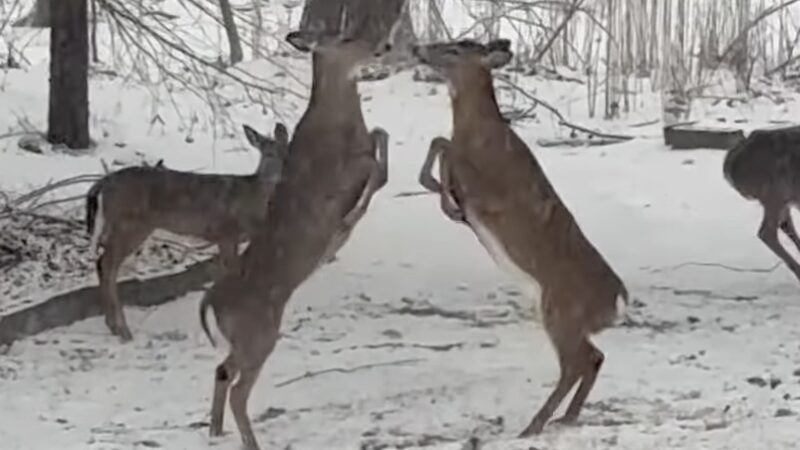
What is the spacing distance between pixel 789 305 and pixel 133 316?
3739 millimetres

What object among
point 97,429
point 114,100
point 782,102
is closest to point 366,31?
point 97,429

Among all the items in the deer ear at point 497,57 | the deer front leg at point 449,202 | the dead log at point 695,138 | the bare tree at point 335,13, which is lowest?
the dead log at point 695,138

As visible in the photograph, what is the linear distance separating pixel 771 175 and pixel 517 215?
341cm

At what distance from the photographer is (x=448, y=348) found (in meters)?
A: 9.23

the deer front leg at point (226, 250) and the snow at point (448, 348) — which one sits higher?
the deer front leg at point (226, 250)

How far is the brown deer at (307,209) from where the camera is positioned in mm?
7504

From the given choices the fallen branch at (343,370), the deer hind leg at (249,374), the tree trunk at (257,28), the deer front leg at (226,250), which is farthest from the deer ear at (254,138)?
the deer hind leg at (249,374)

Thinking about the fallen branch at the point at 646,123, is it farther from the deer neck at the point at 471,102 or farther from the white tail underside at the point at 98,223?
the deer neck at the point at 471,102

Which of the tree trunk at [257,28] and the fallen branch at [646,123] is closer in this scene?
the tree trunk at [257,28]

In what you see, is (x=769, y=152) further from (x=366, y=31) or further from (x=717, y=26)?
(x=717, y=26)

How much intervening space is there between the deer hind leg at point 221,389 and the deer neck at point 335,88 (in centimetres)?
132

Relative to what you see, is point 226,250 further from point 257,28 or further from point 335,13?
point 335,13

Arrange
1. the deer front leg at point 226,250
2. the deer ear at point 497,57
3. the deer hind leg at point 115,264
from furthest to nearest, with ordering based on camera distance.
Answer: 1. the deer front leg at point 226,250
2. the deer hind leg at point 115,264
3. the deer ear at point 497,57

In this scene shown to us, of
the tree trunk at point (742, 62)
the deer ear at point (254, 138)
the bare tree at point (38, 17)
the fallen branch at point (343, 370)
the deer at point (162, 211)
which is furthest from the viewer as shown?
the tree trunk at point (742, 62)
